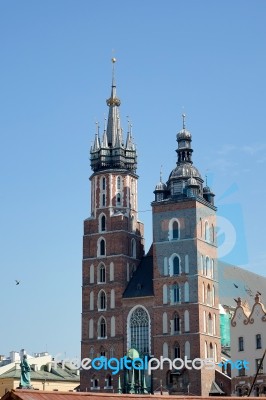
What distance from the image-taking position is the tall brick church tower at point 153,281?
78438mm

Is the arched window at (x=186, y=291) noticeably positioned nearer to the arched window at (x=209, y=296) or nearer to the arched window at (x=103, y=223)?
the arched window at (x=209, y=296)

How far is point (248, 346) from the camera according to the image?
231ft

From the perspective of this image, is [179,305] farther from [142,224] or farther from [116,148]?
[116,148]

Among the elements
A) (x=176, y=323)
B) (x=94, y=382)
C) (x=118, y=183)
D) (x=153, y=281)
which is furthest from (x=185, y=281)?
(x=118, y=183)

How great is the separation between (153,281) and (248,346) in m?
14.5

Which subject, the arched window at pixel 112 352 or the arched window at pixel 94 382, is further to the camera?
the arched window at pixel 112 352

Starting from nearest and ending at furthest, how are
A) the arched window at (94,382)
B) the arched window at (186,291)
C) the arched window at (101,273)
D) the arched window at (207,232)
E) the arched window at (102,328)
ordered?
the arched window at (186,291) < the arched window at (94,382) < the arched window at (207,232) < the arched window at (102,328) < the arched window at (101,273)

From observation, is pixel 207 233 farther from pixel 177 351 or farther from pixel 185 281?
pixel 177 351

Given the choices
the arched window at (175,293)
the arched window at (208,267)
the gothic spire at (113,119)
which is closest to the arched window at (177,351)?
the arched window at (175,293)

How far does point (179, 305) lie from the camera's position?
79312 mm

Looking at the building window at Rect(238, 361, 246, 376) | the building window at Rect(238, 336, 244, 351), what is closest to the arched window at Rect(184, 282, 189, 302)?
the building window at Rect(238, 336, 244, 351)

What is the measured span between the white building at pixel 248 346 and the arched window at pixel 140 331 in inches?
461

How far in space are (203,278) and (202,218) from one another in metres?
6.39

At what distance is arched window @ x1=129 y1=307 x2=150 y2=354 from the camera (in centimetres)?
8069
